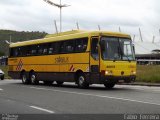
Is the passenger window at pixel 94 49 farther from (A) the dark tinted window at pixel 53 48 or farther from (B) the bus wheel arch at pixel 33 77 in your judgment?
(B) the bus wheel arch at pixel 33 77

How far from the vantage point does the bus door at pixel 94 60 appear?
25.3m

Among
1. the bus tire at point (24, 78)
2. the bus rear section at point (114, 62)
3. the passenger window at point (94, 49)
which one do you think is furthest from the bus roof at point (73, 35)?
the bus tire at point (24, 78)

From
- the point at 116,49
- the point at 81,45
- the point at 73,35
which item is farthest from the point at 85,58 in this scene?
the point at 73,35

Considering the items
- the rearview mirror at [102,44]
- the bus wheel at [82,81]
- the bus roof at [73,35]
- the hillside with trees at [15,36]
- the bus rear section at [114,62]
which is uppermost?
the hillside with trees at [15,36]

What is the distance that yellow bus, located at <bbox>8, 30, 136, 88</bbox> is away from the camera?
25.0m

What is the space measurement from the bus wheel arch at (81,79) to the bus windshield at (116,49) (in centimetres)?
202

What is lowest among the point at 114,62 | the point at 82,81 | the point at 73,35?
the point at 82,81

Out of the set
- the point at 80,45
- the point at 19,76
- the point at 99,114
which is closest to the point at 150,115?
the point at 99,114

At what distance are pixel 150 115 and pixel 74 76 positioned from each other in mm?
14307

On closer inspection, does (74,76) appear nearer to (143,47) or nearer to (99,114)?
(99,114)

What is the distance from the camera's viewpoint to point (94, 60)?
83.6 ft

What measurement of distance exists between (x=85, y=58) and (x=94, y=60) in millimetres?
872

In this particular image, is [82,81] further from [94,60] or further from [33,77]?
[33,77]

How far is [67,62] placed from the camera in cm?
2828
